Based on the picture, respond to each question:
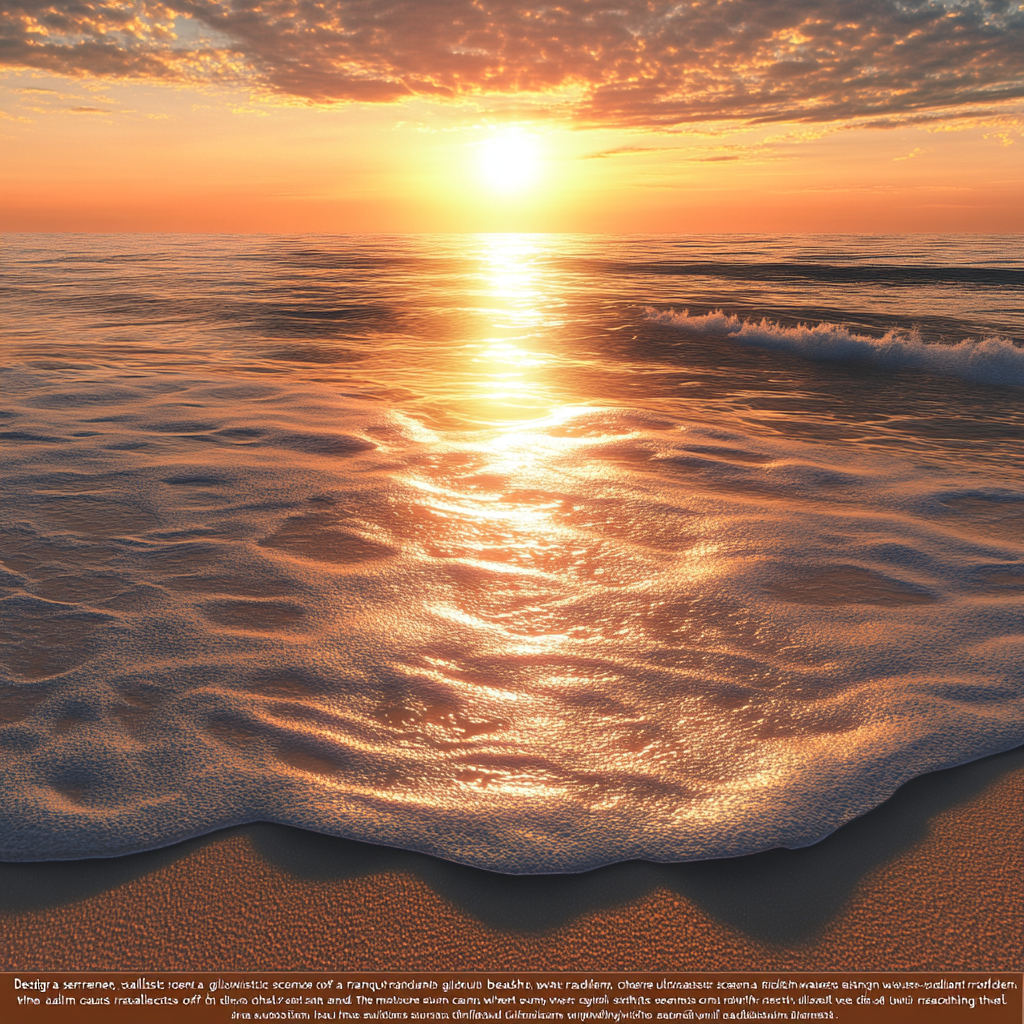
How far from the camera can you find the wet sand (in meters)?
1.58

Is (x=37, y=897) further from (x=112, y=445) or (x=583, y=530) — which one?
(x=112, y=445)

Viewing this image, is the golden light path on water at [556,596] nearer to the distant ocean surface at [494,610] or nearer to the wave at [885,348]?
the distant ocean surface at [494,610]

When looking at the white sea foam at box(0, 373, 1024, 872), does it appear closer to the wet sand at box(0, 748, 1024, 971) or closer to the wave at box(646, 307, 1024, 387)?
the wet sand at box(0, 748, 1024, 971)

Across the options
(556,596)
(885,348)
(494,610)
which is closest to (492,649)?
(494,610)

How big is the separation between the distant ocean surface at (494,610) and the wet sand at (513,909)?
71 mm

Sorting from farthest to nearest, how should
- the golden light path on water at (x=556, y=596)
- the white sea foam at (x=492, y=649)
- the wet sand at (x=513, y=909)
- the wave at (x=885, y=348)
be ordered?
the wave at (x=885, y=348)
the golden light path on water at (x=556, y=596)
the white sea foam at (x=492, y=649)
the wet sand at (x=513, y=909)

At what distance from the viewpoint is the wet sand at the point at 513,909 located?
62.0 inches

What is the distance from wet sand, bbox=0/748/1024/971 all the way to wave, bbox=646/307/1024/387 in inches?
341

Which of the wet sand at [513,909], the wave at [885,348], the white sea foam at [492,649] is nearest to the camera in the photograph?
the wet sand at [513,909]

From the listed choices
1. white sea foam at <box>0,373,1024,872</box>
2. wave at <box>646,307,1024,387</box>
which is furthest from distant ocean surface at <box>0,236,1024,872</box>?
wave at <box>646,307,1024,387</box>

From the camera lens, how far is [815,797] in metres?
2.00

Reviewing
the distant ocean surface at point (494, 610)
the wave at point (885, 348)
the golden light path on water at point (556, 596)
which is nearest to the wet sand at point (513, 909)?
the distant ocean surface at point (494, 610)

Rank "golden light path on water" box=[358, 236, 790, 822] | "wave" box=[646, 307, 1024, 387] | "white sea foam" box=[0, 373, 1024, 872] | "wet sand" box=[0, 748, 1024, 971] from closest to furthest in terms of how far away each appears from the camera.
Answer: "wet sand" box=[0, 748, 1024, 971], "white sea foam" box=[0, 373, 1024, 872], "golden light path on water" box=[358, 236, 790, 822], "wave" box=[646, 307, 1024, 387]
